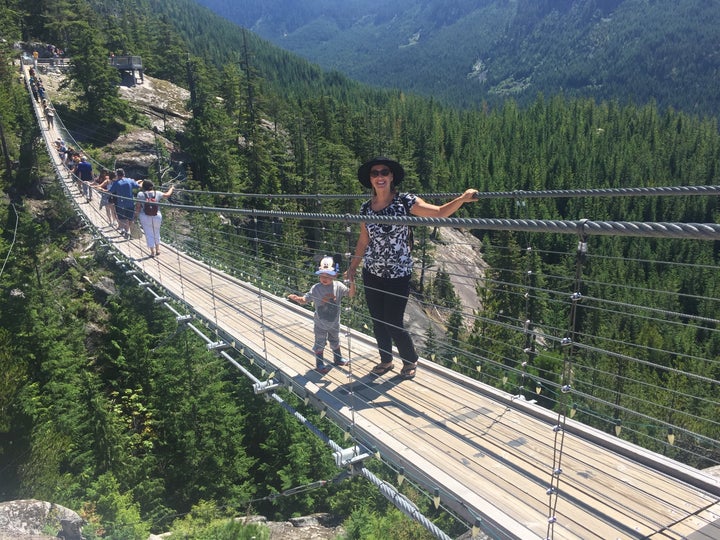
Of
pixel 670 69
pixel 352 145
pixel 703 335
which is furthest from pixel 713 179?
pixel 670 69

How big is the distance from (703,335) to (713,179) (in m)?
28.4

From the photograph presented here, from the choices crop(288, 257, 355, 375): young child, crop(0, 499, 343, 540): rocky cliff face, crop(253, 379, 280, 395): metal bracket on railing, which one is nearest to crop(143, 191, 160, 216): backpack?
crop(0, 499, 343, 540): rocky cliff face

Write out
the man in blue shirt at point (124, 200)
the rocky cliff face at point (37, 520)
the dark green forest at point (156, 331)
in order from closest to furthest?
1. the rocky cliff face at point (37, 520)
2. the man in blue shirt at point (124, 200)
3. the dark green forest at point (156, 331)

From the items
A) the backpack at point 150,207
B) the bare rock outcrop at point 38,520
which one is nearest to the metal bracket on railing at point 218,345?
the bare rock outcrop at point 38,520

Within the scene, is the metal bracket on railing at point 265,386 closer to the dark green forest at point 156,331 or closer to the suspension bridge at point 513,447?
the suspension bridge at point 513,447

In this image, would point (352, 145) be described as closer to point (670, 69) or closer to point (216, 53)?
point (216, 53)

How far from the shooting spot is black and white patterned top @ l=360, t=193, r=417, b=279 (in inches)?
137

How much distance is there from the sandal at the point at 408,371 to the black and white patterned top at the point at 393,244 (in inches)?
29.9

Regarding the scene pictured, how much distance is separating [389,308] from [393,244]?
0.42 m

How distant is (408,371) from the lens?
3928 mm

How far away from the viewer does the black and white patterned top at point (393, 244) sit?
3.49 meters

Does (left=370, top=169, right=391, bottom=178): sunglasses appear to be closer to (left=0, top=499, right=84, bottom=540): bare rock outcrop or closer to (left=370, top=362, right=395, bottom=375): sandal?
(left=370, top=362, right=395, bottom=375): sandal

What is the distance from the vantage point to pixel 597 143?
74375 millimetres

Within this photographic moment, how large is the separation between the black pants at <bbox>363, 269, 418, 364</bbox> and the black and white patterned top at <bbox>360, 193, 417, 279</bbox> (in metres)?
0.07
